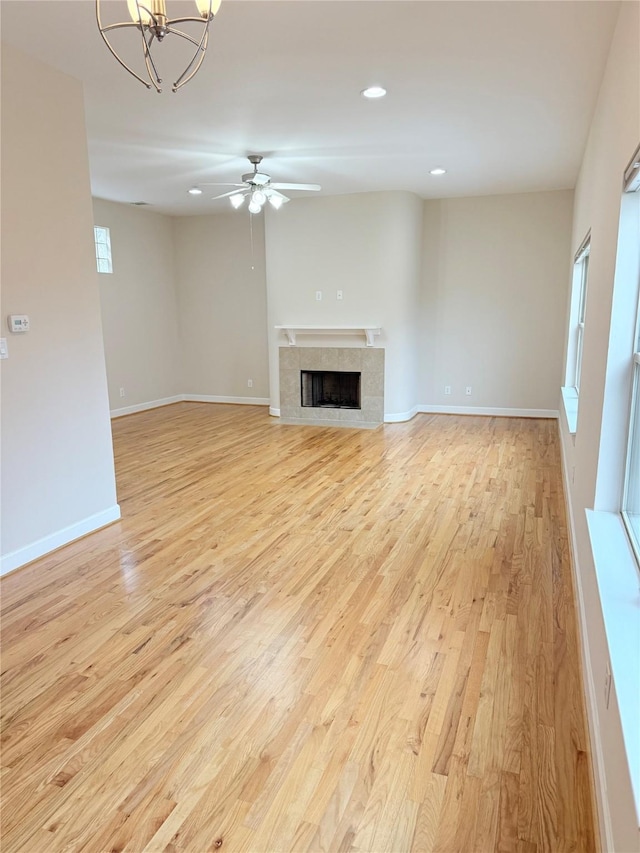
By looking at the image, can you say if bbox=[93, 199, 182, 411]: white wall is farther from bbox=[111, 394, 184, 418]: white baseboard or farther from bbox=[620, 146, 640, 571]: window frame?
bbox=[620, 146, 640, 571]: window frame

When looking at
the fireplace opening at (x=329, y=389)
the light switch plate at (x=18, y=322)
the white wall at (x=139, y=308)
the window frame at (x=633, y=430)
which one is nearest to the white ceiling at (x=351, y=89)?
the window frame at (x=633, y=430)

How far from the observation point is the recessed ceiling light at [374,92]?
3.24 metres

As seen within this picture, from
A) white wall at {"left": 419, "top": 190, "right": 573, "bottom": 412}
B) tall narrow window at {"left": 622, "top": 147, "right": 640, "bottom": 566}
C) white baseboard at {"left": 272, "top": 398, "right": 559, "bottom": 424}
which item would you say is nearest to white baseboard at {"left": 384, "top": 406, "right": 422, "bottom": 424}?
white baseboard at {"left": 272, "top": 398, "right": 559, "bottom": 424}

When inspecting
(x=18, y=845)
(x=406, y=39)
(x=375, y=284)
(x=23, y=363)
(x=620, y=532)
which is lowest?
(x=18, y=845)

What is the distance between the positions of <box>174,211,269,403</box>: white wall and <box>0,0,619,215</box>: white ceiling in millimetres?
2356

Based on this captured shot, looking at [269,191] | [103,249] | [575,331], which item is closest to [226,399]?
[103,249]

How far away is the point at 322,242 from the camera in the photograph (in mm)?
6582

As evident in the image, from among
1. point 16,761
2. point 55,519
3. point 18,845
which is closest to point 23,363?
point 55,519

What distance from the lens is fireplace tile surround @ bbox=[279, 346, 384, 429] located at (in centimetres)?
667

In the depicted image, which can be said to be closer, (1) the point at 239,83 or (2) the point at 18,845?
(2) the point at 18,845

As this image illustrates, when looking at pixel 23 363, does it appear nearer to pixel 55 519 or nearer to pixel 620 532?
pixel 55 519

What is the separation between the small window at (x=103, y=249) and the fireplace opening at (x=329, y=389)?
9.55 feet

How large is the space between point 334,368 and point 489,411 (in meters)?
2.12

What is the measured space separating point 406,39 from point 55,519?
325 cm
